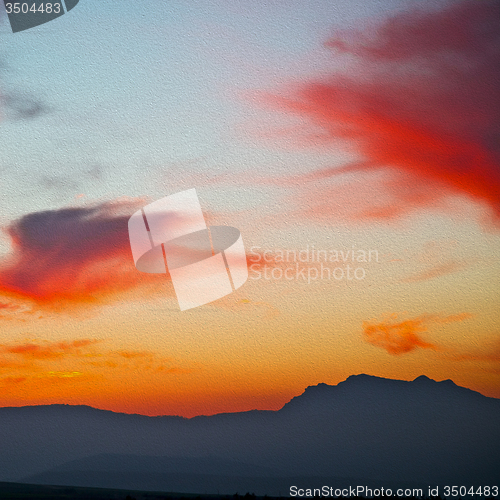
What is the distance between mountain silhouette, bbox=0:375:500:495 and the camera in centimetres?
305

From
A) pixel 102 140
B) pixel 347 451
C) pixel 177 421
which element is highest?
pixel 102 140

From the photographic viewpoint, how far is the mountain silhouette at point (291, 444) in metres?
3.05

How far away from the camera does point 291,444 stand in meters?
3.07

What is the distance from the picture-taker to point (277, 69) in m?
3.20

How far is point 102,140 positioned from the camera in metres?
A: 3.21

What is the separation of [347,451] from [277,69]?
7.39 ft

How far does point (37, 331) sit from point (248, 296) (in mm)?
1274

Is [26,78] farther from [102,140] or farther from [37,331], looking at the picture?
[37,331]

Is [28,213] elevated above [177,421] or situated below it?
above

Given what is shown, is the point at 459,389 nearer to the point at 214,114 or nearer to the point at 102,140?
the point at 214,114

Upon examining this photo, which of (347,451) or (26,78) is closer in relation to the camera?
(347,451)

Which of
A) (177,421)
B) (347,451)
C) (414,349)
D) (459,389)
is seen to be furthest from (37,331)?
(459,389)

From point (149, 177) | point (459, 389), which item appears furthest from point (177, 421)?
point (459, 389)

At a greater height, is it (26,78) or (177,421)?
(26,78)
